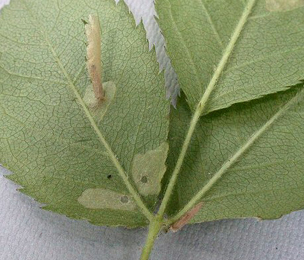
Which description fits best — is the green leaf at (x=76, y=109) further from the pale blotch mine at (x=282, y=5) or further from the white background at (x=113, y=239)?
the pale blotch mine at (x=282, y=5)

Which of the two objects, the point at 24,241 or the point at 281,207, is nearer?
the point at 281,207

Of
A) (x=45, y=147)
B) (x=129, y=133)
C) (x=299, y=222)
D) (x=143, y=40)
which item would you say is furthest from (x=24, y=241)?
(x=299, y=222)

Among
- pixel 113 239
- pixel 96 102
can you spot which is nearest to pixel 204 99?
pixel 96 102

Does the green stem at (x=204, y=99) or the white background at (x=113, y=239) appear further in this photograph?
the white background at (x=113, y=239)


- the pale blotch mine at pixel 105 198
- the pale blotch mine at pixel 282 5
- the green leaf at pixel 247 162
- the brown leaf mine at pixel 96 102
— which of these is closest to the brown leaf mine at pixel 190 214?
the green leaf at pixel 247 162

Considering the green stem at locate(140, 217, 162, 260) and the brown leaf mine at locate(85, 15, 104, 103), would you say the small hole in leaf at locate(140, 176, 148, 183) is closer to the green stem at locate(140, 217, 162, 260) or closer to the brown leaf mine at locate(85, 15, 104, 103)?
the green stem at locate(140, 217, 162, 260)

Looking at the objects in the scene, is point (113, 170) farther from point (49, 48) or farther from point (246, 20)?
point (246, 20)
